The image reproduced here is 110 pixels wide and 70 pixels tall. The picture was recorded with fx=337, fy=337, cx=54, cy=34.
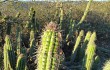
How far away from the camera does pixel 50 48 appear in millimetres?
3832

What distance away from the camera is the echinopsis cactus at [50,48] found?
3.81 meters

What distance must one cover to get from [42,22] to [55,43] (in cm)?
701

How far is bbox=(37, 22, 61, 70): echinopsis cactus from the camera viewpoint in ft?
12.5

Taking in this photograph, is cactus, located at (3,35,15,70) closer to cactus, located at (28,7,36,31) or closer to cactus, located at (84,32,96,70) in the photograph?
cactus, located at (84,32,96,70)

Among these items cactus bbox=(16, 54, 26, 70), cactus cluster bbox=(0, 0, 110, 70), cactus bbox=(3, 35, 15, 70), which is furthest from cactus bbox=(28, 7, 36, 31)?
cactus bbox=(16, 54, 26, 70)

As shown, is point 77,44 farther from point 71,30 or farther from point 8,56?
point 8,56

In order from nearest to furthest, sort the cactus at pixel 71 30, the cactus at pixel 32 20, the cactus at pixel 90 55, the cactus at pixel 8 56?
the cactus at pixel 8 56 < the cactus at pixel 90 55 < the cactus at pixel 32 20 < the cactus at pixel 71 30

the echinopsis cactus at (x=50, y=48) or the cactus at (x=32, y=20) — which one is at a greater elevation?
the cactus at (x=32, y=20)

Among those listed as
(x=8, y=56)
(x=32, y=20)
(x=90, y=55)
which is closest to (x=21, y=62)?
(x=8, y=56)

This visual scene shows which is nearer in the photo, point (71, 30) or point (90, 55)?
point (90, 55)

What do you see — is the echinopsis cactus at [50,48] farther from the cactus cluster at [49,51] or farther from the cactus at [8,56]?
the cactus at [8,56]

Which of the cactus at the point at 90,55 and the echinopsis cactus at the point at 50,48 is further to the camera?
the cactus at the point at 90,55

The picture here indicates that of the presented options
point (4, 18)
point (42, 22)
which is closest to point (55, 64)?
point (4, 18)

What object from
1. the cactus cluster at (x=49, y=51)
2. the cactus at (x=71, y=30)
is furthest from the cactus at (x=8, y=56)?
the cactus at (x=71, y=30)
